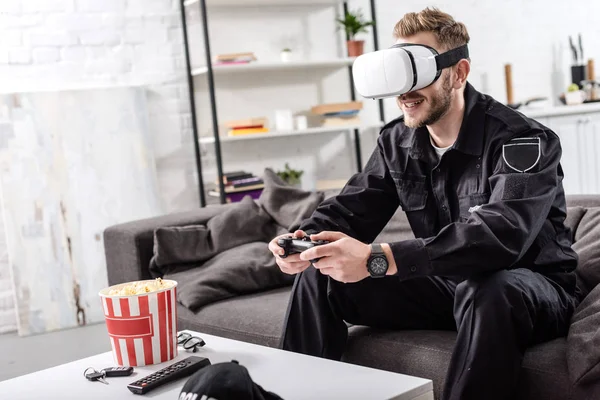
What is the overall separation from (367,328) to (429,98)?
0.63 meters

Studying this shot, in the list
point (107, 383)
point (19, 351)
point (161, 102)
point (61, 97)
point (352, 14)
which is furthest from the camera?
point (352, 14)

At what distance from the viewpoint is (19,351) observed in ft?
11.9

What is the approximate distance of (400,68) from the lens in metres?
1.93

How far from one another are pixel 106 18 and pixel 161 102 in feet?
1.73

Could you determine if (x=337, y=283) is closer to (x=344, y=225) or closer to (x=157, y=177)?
(x=344, y=225)

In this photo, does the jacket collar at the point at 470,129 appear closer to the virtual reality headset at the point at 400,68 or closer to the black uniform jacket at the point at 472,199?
the black uniform jacket at the point at 472,199

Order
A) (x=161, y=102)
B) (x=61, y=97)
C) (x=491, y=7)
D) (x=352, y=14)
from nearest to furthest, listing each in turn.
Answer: (x=61, y=97), (x=161, y=102), (x=352, y=14), (x=491, y=7)

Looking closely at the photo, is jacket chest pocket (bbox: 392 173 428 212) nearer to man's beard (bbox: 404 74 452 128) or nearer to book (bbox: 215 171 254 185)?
man's beard (bbox: 404 74 452 128)

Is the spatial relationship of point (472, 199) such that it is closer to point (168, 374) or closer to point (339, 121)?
point (168, 374)

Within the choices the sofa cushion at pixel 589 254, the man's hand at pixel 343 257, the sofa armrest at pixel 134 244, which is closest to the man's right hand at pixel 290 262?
the man's hand at pixel 343 257

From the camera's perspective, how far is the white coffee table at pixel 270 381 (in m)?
1.34

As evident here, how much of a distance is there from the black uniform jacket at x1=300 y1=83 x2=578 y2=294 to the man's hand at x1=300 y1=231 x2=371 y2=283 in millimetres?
84

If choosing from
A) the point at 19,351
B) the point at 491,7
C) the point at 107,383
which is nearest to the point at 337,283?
the point at 107,383

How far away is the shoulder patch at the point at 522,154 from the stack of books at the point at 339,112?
8.73ft
